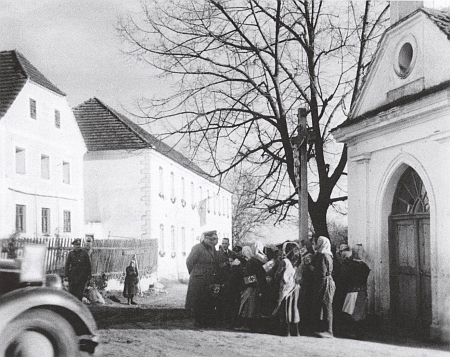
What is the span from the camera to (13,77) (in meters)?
21.8

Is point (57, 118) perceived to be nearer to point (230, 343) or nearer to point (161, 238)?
point (161, 238)

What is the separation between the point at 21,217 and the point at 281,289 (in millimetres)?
13555

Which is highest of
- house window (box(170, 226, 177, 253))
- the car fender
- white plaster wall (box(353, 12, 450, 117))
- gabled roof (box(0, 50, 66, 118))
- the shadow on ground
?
gabled roof (box(0, 50, 66, 118))

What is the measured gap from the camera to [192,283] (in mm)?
11273

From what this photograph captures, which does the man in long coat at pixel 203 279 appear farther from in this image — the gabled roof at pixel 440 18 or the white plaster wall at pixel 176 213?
the white plaster wall at pixel 176 213

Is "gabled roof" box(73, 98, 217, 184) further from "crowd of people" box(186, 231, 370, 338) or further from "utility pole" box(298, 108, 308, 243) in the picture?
"crowd of people" box(186, 231, 370, 338)

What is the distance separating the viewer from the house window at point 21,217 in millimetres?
20484

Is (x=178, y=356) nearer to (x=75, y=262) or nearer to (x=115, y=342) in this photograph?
(x=115, y=342)

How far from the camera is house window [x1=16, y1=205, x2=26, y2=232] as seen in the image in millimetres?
20484

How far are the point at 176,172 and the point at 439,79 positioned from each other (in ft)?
84.2

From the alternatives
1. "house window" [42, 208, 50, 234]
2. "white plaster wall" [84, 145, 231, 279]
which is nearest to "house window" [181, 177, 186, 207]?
"white plaster wall" [84, 145, 231, 279]

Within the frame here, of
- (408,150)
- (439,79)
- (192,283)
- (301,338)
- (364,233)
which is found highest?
(439,79)

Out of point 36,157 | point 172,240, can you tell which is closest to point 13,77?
point 36,157

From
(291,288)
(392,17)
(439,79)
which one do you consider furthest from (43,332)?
(392,17)
